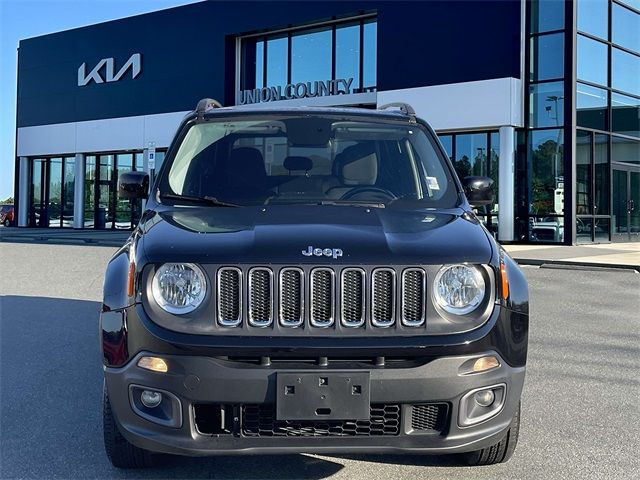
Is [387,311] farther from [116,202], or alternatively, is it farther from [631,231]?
[116,202]

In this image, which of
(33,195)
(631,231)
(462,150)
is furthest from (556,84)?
(33,195)

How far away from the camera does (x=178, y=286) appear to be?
2.94 meters

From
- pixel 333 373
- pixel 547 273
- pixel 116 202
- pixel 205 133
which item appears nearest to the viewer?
pixel 333 373

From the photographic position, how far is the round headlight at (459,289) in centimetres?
296

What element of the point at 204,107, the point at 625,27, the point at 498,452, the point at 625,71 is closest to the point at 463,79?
the point at 625,71

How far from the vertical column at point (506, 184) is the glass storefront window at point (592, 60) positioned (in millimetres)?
2703

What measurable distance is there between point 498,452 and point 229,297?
1.57 meters

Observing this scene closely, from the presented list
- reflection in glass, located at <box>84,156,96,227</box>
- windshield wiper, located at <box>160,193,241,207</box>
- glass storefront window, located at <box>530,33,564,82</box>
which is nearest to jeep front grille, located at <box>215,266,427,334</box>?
windshield wiper, located at <box>160,193,241,207</box>

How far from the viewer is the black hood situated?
2.92 meters

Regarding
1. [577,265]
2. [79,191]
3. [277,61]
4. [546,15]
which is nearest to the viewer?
[577,265]

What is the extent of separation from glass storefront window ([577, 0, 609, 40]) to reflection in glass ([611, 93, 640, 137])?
78.4 inches

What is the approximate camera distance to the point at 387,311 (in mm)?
2908

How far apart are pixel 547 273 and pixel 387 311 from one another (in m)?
11.0

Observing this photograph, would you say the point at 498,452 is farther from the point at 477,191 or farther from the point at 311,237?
the point at 477,191
